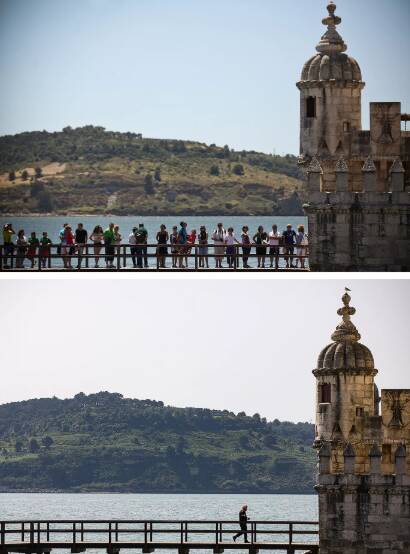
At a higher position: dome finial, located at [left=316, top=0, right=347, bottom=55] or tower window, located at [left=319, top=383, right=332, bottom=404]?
dome finial, located at [left=316, top=0, right=347, bottom=55]

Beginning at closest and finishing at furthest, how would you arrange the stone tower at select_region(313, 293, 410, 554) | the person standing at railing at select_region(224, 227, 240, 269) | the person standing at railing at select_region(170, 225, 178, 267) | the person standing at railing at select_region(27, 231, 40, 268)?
1. the stone tower at select_region(313, 293, 410, 554)
2. the person standing at railing at select_region(224, 227, 240, 269)
3. the person standing at railing at select_region(27, 231, 40, 268)
4. the person standing at railing at select_region(170, 225, 178, 267)

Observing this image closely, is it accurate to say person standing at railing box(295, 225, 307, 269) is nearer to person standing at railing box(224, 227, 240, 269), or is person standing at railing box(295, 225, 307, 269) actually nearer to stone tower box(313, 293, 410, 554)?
person standing at railing box(224, 227, 240, 269)

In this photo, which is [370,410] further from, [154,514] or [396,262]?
[154,514]

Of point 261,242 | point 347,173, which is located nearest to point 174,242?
point 261,242

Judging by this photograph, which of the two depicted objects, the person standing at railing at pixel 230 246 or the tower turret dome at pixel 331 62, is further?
the person standing at railing at pixel 230 246

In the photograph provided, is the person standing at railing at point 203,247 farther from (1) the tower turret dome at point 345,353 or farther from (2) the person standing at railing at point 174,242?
(1) the tower turret dome at point 345,353

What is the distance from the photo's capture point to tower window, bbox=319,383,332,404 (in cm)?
6606

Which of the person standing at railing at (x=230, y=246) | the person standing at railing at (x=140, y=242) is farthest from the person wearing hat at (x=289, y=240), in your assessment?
the person standing at railing at (x=140, y=242)

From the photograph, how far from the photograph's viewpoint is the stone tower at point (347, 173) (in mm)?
67750

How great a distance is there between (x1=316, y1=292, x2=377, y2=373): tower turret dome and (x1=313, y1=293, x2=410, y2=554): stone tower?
29mm

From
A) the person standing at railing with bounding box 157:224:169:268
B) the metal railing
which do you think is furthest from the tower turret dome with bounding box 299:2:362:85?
the person standing at railing with bounding box 157:224:169:268

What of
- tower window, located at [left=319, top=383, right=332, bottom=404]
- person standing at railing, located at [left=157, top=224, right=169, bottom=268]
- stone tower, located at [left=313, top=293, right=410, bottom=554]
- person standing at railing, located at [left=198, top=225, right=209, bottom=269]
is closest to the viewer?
stone tower, located at [left=313, top=293, right=410, bottom=554]

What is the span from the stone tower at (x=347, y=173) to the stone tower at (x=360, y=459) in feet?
10.6

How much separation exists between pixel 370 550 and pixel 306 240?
10.4m
